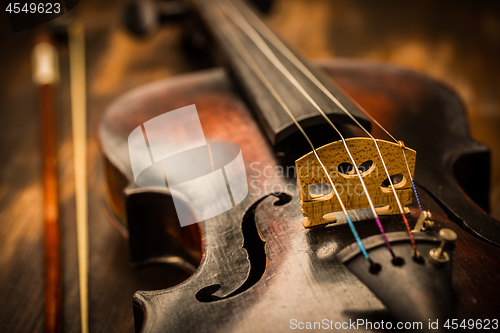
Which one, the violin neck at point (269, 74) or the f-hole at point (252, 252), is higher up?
the violin neck at point (269, 74)

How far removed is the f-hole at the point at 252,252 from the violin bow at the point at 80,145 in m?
0.42

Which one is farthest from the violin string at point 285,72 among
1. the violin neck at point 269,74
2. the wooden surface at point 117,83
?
the wooden surface at point 117,83

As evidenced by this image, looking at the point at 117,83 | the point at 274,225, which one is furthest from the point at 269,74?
the point at 117,83

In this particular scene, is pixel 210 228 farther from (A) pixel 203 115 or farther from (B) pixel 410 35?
(B) pixel 410 35

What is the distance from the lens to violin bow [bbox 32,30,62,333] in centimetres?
82

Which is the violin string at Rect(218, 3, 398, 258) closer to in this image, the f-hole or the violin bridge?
the violin bridge

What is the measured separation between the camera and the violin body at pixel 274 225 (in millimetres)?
464

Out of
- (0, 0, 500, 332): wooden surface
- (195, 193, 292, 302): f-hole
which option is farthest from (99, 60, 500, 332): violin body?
(0, 0, 500, 332): wooden surface

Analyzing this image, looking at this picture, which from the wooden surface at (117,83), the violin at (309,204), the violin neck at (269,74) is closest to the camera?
the violin at (309,204)

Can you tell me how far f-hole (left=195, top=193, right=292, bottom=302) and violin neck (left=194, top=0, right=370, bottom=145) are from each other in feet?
0.50

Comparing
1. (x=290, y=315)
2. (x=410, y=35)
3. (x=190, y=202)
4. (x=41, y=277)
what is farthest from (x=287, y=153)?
(x=410, y=35)

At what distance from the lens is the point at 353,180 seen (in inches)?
21.4

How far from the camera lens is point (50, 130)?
1281 millimetres

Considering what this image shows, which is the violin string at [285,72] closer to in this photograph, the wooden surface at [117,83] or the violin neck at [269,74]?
the violin neck at [269,74]
